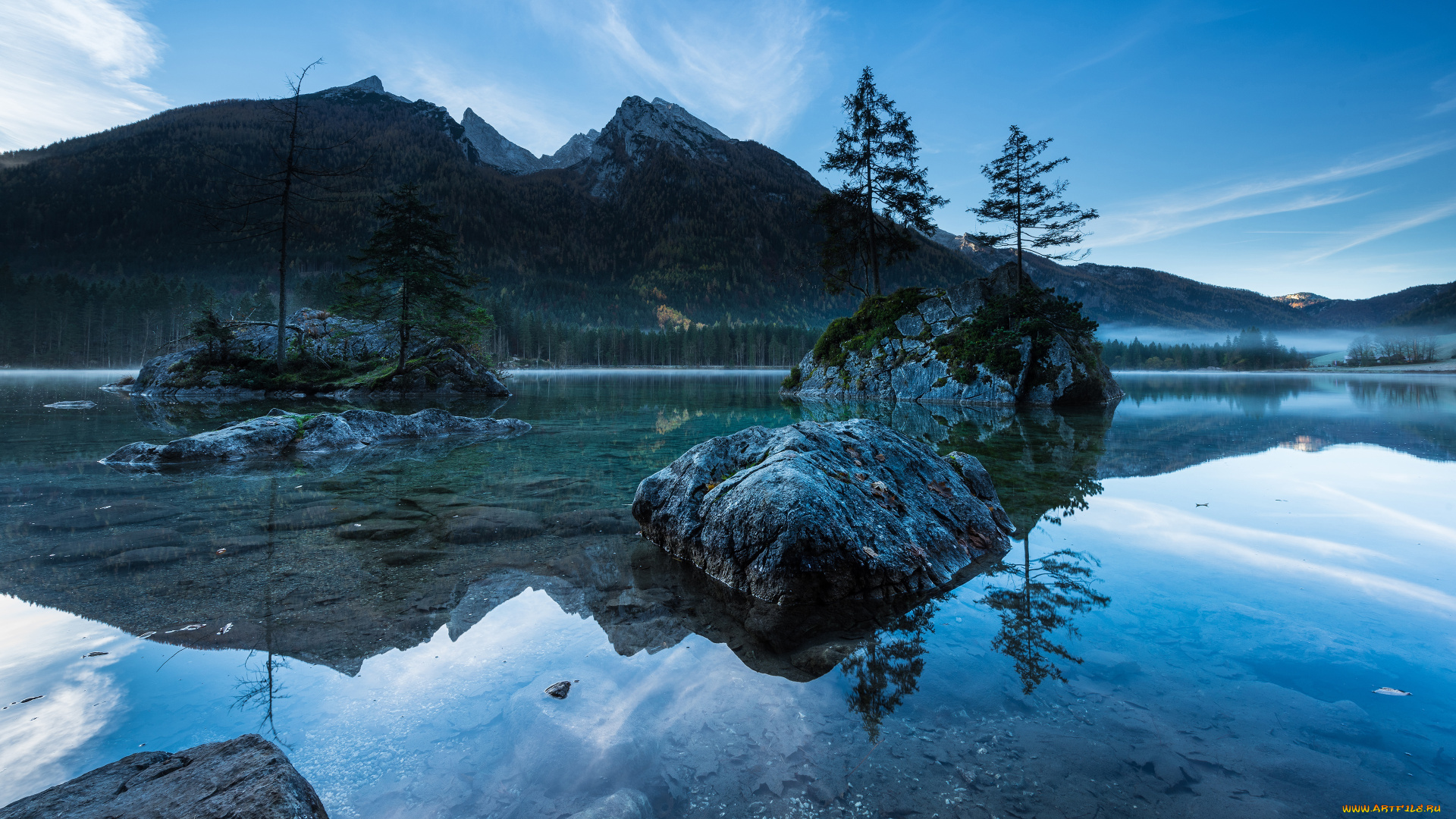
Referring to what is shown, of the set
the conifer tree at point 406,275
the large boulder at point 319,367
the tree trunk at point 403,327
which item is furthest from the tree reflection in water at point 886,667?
the large boulder at point 319,367

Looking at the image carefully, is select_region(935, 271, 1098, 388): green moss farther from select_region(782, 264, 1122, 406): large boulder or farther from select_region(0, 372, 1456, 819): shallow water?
select_region(0, 372, 1456, 819): shallow water

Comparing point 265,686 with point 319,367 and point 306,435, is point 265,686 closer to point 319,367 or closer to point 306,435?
point 306,435

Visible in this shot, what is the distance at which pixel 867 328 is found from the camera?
117ft

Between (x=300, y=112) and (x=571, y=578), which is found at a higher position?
(x=300, y=112)

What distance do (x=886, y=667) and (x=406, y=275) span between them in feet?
99.0

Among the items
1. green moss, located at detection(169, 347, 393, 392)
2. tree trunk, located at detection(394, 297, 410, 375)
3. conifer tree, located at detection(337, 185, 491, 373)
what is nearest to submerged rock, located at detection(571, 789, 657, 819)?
conifer tree, located at detection(337, 185, 491, 373)

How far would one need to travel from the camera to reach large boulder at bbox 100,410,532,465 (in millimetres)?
10578

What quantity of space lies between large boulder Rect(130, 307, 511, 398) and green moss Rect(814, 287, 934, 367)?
20.9 m

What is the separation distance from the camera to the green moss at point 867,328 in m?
Answer: 33.5

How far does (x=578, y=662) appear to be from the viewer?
3.77 metres

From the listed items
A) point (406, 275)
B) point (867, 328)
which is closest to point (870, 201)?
point (867, 328)

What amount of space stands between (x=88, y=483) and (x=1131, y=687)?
1372cm

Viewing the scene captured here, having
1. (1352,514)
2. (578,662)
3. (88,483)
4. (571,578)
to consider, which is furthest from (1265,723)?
(88,483)

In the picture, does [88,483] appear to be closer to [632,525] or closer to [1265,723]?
[632,525]
